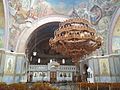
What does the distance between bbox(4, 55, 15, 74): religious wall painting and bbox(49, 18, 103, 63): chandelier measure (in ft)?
21.1

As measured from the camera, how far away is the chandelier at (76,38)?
938 centimetres

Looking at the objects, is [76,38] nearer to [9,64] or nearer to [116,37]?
[116,37]

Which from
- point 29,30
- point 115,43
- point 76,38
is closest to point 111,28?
point 115,43

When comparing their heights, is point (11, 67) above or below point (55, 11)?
below

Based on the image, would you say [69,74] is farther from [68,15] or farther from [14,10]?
[14,10]

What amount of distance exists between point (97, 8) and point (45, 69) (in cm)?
1061

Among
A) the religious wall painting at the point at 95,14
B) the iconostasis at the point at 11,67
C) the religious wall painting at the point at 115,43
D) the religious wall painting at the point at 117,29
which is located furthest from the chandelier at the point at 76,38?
the religious wall painting at the point at 95,14

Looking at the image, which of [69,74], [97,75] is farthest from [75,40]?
[69,74]

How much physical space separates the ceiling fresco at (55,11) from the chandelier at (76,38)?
646 cm

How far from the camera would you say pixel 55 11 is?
1758 centimetres

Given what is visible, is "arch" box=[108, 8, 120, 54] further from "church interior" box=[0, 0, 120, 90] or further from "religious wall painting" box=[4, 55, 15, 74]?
"religious wall painting" box=[4, 55, 15, 74]

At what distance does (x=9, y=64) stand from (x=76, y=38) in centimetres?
866

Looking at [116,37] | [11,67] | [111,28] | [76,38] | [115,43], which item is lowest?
[11,67]

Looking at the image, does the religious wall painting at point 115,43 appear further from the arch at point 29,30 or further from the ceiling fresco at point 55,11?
the arch at point 29,30
